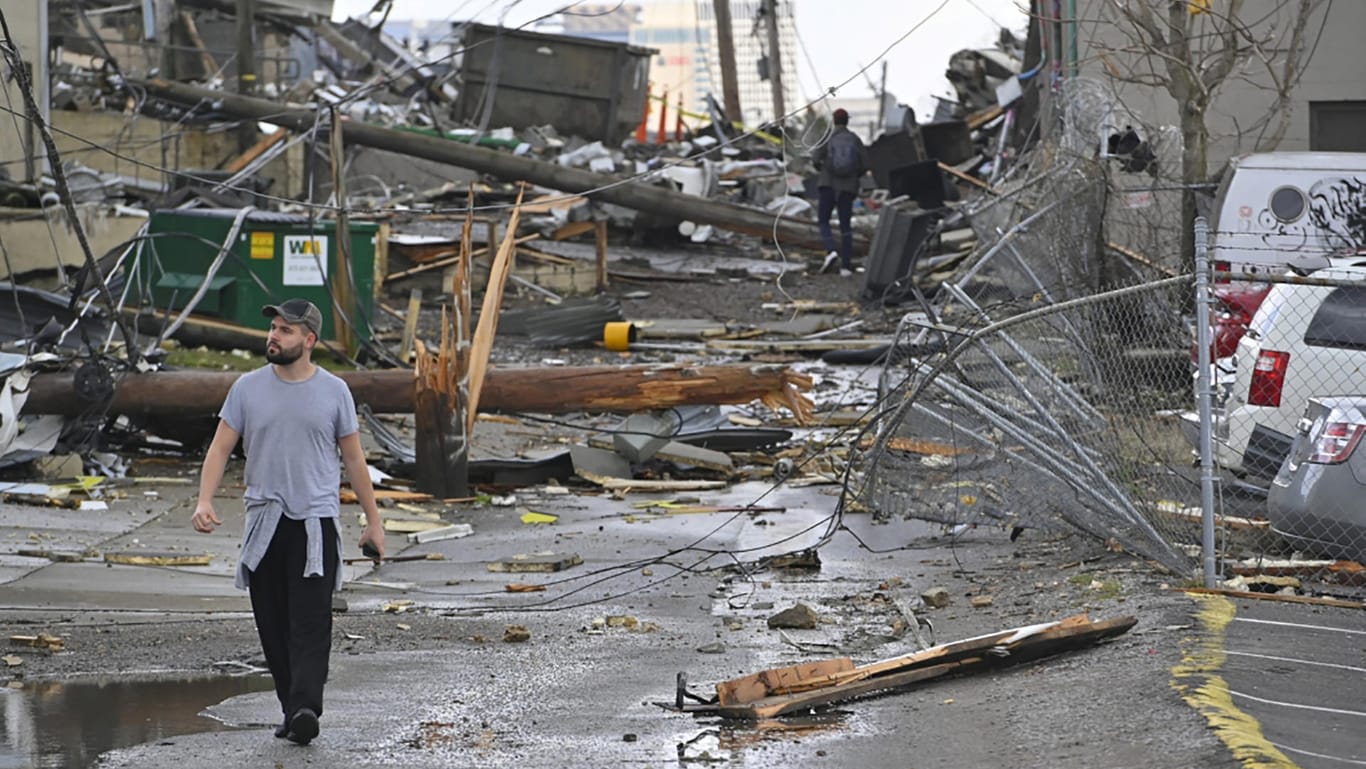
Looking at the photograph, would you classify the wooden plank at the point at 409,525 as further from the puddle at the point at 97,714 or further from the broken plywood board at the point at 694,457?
the puddle at the point at 97,714

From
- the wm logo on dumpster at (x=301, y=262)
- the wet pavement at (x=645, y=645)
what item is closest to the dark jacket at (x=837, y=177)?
the wm logo on dumpster at (x=301, y=262)

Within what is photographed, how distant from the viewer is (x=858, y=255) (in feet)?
90.0

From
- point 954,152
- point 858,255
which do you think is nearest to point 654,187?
point 858,255

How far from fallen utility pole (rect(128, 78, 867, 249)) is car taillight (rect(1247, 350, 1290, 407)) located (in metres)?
15.0

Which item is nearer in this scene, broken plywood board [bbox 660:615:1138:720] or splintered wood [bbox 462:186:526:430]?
broken plywood board [bbox 660:615:1138:720]

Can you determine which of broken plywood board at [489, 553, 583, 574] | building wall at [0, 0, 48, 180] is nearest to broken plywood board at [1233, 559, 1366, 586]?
broken plywood board at [489, 553, 583, 574]

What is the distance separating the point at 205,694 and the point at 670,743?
213 centimetres

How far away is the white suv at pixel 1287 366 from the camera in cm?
1021

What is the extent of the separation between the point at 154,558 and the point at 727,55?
32234 mm

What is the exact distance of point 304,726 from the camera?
6012mm

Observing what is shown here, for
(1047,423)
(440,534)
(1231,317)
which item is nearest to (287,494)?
(1047,423)

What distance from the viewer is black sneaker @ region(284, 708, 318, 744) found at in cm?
600

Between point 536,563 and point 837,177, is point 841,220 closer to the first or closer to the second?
point 837,177

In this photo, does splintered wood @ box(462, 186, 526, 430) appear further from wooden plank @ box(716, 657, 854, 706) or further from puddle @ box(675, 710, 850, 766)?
puddle @ box(675, 710, 850, 766)
